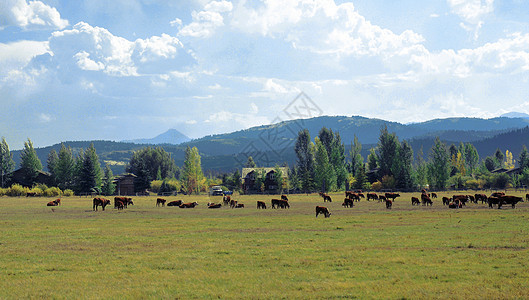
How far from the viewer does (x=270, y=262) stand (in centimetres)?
1908

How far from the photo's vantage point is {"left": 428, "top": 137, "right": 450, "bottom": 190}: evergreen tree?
11525 centimetres

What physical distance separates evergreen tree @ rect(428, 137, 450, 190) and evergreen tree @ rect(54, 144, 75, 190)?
9434cm

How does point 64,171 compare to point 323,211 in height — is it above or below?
above

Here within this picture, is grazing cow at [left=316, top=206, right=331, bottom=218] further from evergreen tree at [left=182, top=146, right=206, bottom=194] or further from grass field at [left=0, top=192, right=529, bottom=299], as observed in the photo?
evergreen tree at [left=182, top=146, right=206, bottom=194]

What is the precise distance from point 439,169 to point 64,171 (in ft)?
321

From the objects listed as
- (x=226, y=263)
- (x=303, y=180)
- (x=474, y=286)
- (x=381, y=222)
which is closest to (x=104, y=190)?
(x=303, y=180)

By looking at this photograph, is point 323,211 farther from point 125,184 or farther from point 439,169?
point 125,184

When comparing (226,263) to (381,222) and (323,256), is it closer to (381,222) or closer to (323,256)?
(323,256)

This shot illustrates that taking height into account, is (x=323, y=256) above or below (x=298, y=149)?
below

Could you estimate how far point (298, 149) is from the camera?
12950cm

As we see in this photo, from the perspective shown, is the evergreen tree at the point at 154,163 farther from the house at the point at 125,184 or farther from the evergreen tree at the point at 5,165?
the evergreen tree at the point at 5,165

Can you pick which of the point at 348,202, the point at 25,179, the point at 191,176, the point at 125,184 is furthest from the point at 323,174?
the point at 25,179

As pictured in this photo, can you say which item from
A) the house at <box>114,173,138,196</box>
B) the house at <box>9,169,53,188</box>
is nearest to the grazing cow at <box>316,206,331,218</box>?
the house at <box>9,169,53,188</box>

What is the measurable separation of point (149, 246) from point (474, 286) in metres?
15.9
